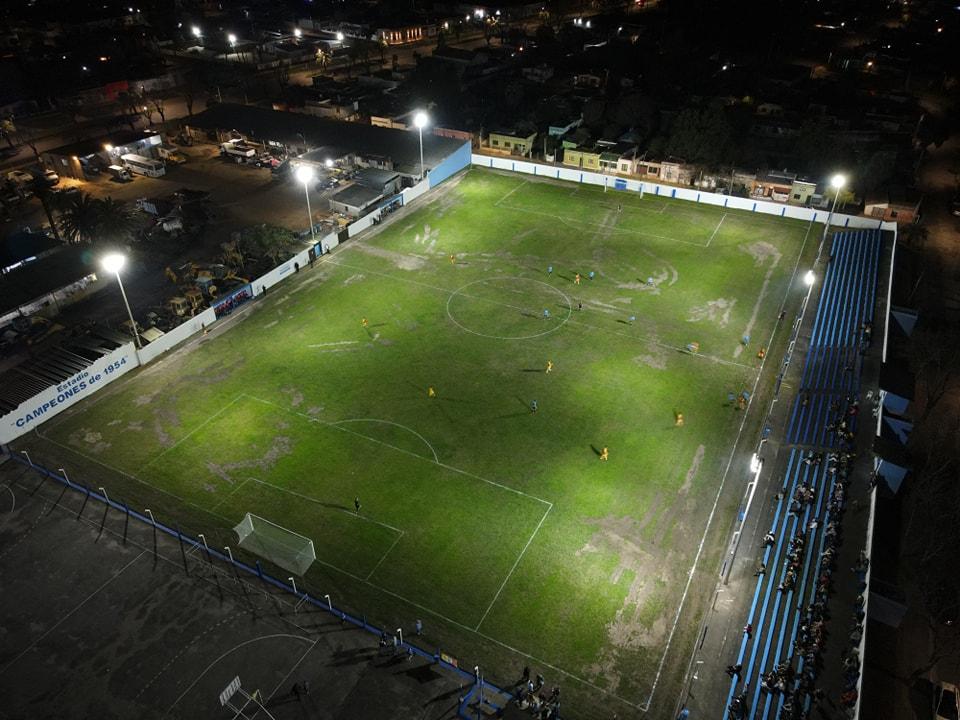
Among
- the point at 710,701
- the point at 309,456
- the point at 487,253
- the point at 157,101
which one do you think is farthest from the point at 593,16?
the point at 710,701

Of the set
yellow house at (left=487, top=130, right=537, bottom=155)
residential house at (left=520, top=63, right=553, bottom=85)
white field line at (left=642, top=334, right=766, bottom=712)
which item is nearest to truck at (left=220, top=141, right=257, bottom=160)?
yellow house at (left=487, top=130, right=537, bottom=155)

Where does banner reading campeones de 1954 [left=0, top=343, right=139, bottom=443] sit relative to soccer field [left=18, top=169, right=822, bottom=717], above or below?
above

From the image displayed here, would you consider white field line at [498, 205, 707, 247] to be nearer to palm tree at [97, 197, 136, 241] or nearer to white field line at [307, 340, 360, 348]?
white field line at [307, 340, 360, 348]

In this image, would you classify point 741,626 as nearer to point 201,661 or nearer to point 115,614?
point 201,661

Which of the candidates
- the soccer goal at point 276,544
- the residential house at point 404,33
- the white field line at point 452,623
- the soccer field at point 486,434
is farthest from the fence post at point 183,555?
the residential house at point 404,33

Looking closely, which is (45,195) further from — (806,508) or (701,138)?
(701,138)
